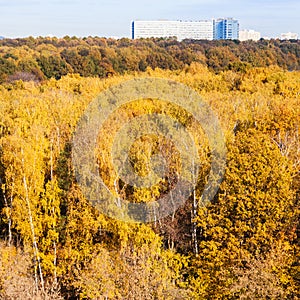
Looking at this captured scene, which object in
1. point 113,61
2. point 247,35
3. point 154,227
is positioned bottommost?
point 154,227

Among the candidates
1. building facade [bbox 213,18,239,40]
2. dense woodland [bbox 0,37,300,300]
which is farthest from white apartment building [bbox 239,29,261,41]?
dense woodland [bbox 0,37,300,300]

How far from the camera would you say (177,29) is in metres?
189

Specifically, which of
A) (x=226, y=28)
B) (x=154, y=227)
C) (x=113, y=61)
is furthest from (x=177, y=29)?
(x=154, y=227)

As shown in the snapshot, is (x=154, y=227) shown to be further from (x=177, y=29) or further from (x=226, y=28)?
(x=177, y=29)

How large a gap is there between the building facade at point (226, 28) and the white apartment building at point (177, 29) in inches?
93.1

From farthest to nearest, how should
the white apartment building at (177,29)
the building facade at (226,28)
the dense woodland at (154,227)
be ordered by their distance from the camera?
the white apartment building at (177,29) → the building facade at (226,28) → the dense woodland at (154,227)

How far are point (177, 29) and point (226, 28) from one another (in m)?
19.3

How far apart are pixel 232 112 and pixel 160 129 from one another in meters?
5.95

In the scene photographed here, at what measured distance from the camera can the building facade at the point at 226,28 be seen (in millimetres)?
182125

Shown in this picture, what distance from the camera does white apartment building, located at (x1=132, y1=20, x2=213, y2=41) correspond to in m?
184

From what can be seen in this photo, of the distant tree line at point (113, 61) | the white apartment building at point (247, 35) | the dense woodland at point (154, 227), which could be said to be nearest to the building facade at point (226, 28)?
the white apartment building at point (247, 35)

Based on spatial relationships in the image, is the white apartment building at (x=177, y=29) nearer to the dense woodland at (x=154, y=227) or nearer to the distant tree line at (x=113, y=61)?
the distant tree line at (x=113, y=61)

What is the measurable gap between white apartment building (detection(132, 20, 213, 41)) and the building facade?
2.36 metres

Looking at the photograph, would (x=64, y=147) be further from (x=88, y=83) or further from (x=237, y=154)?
(x=88, y=83)
